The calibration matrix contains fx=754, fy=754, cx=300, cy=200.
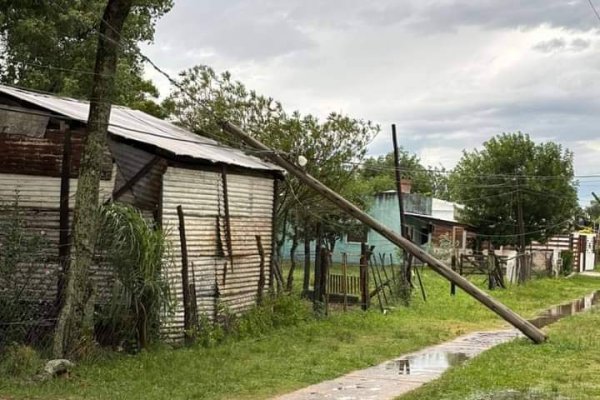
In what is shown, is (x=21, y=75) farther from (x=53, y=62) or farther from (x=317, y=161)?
(x=317, y=161)

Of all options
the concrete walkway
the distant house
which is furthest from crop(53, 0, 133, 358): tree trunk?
the distant house

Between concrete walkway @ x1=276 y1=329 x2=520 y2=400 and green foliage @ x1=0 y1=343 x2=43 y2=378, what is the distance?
3514 mm

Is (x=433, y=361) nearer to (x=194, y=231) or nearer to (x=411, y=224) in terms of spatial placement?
(x=194, y=231)

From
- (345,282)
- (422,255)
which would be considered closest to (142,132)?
(422,255)

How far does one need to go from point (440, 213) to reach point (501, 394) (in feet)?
146

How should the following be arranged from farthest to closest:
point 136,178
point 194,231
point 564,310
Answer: point 564,310 < point 194,231 < point 136,178

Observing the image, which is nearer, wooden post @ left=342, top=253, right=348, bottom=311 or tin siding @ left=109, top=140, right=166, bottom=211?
tin siding @ left=109, top=140, right=166, bottom=211

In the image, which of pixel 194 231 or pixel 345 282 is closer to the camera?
pixel 194 231

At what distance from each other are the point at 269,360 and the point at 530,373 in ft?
13.7

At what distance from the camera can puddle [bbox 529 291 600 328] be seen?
2056cm

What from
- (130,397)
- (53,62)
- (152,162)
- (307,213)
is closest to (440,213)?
(307,213)

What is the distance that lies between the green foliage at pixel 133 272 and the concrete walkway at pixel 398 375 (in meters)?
3.23

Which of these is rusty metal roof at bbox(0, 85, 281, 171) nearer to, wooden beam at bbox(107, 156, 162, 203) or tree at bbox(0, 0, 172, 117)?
wooden beam at bbox(107, 156, 162, 203)

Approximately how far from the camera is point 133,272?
11.9 m
